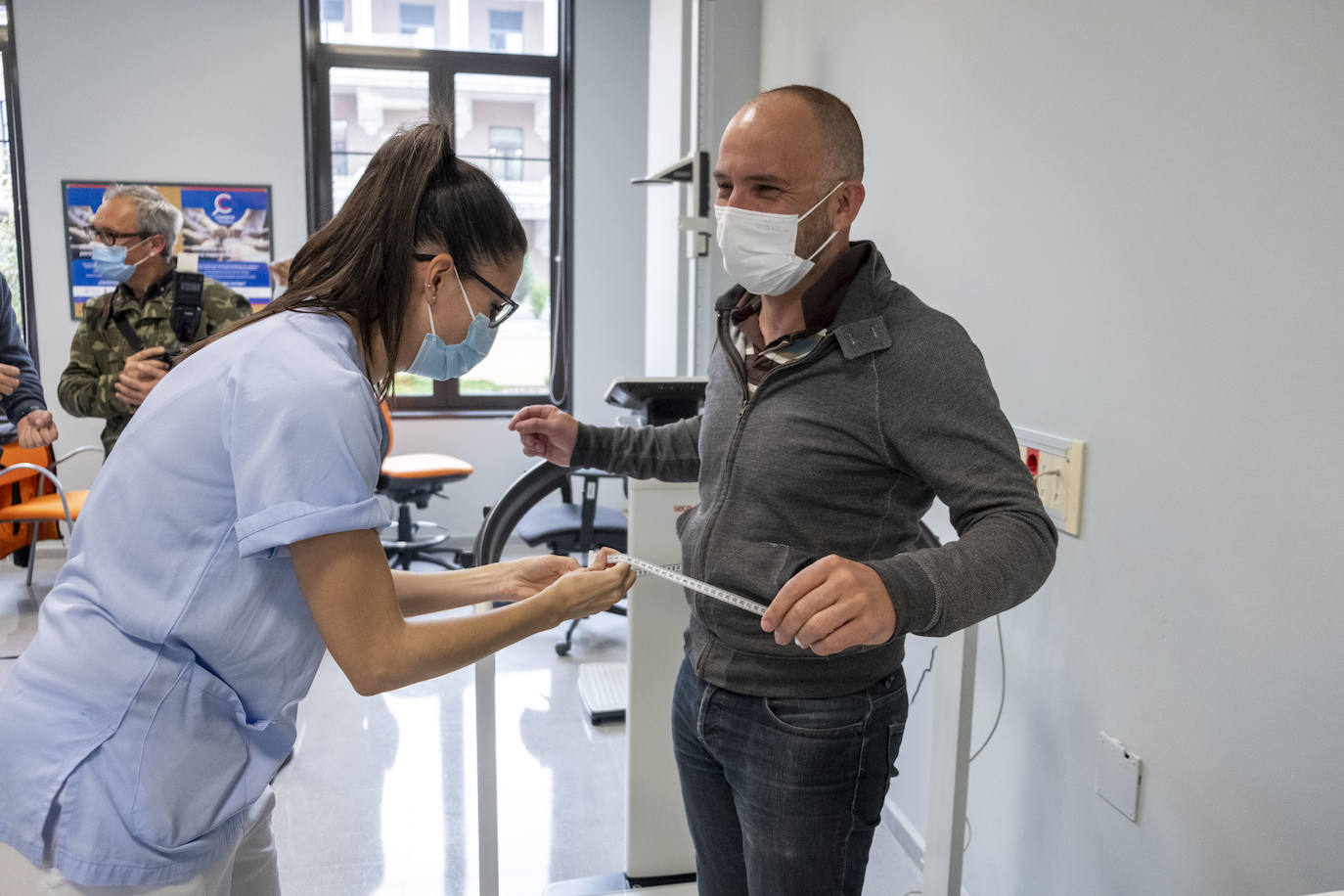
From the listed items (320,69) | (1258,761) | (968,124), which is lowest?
(1258,761)

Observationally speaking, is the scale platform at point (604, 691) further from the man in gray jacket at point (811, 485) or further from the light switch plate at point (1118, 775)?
the man in gray jacket at point (811, 485)

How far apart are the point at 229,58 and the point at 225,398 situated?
480 cm

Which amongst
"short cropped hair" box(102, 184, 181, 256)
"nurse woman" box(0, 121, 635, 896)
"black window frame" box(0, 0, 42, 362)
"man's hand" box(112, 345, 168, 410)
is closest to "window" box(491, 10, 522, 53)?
"black window frame" box(0, 0, 42, 362)

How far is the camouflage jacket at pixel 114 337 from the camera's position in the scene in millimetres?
2857

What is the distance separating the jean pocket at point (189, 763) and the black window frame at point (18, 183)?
4.72 m

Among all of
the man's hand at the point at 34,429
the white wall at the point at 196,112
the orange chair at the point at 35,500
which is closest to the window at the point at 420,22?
the white wall at the point at 196,112

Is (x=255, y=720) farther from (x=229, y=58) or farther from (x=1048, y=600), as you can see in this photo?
(x=229, y=58)

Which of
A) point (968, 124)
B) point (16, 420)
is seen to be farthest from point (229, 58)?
point (968, 124)

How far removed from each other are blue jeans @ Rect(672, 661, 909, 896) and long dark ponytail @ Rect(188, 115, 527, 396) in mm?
646

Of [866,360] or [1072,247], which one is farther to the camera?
[1072,247]

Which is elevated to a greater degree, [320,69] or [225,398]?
[320,69]

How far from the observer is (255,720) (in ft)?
3.37

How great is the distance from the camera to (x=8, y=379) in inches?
114

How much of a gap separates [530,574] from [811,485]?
1.47 feet
